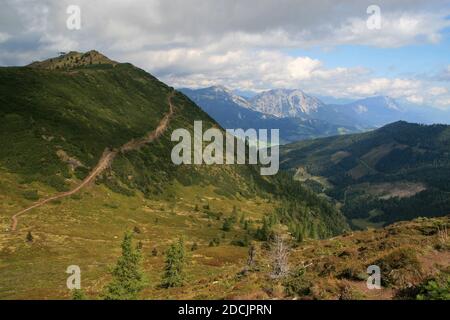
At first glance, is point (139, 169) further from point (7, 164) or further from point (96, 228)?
point (96, 228)

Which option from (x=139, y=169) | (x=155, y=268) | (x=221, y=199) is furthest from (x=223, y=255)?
(x=221, y=199)

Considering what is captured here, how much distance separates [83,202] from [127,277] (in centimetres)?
8384

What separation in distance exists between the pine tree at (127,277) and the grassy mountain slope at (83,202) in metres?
8.26

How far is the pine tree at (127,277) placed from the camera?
111 feet

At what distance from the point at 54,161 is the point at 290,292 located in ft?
403

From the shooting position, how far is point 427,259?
29.4 m

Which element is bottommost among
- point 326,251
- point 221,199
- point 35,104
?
point 326,251

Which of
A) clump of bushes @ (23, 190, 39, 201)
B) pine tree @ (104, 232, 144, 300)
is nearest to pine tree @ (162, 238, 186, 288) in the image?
pine tree @ (104, 232, 144, 300)

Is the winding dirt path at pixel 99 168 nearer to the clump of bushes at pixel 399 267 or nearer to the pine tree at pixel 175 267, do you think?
the pine tree at pixel 175 267

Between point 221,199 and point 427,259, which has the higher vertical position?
point 221,199

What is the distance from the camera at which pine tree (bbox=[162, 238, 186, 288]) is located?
45969 mm

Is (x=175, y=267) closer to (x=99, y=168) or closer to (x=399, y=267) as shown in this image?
(x=399, y=267)

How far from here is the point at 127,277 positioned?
1497 inches

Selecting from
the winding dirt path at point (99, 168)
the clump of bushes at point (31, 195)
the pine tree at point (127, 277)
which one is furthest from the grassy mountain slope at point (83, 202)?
the pine tree at point (127, 277)
